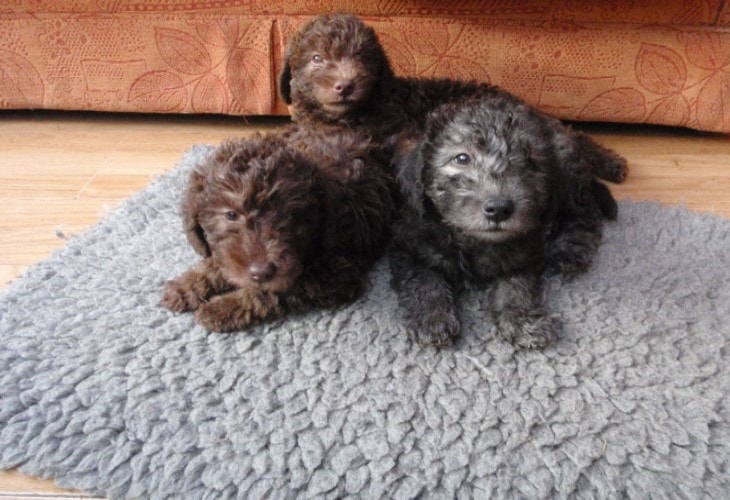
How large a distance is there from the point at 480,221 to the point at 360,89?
1279mm

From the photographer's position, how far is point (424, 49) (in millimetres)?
3434

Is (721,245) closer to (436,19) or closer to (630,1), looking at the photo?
(630,1)

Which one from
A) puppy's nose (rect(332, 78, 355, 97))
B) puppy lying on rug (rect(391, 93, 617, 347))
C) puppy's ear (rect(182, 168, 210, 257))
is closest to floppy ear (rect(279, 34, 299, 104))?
puppy's nose (rect(332, 78, 355, 97))

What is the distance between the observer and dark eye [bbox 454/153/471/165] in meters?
1.90

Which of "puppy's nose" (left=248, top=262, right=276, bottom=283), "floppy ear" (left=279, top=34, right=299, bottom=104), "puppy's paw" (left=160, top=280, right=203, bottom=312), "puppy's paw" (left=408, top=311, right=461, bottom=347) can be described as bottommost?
"puppy's paw" (left=160, top=280, right=203, bottom=312)

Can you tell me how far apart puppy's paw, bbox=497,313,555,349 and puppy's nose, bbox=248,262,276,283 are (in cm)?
89

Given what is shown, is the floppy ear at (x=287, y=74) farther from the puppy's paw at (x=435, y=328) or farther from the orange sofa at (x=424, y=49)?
the puppy's paw at (x=435, y=328)

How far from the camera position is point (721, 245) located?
2.46 metres

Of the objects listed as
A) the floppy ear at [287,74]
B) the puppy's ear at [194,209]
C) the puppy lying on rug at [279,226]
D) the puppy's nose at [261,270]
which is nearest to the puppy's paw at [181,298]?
the puppy lying on rug at [279,226]

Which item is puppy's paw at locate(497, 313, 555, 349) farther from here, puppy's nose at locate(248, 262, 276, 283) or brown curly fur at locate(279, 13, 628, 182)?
brown curly fur at locate(279, 13, 628, 182)

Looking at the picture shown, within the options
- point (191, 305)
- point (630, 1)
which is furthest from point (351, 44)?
point (630, 1)

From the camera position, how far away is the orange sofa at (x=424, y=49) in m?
3.30

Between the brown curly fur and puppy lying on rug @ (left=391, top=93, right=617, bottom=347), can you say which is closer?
puppy lying on rug @ (left=391, top=93, right=617, bottom=347)

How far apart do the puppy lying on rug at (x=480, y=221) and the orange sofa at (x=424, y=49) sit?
1.51 meters
